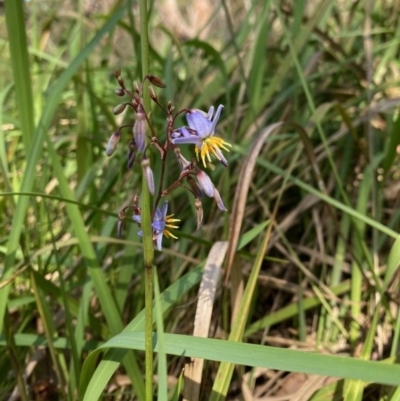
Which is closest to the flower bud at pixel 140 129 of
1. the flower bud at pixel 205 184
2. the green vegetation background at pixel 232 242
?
the flower bud at pixel 205 184

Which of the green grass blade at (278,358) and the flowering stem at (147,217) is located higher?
the flowering stem at (147,217)

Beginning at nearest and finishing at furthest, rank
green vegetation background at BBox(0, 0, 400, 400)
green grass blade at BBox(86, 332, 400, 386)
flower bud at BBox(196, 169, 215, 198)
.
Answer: green grass blade at BBox(86, 332, 400, 386) → flower bud at BBox(196, 169, 215, 198) → green vegetation background at BBox(0, 0, 400, 400)

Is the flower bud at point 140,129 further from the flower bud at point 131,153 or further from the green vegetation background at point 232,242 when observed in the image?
the green vegetation background at point 232,242

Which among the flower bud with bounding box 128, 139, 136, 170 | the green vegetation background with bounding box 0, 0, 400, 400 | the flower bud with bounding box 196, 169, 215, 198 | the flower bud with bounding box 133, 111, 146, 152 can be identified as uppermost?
the flower bud with bounding box 133, 111, 146, 152

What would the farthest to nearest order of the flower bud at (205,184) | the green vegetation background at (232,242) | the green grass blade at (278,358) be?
the green vegetation background at (232,242) < the flower bud at (205,184) < the green grass blade at (278,358)

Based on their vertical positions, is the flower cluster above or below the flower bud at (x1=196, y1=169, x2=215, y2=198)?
above

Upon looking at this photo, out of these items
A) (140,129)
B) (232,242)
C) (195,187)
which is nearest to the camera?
(140,129)

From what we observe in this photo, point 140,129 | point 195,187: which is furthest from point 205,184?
point 140,129

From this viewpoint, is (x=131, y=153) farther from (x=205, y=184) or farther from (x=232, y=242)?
(x=232, y=242)

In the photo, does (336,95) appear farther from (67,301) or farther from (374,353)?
(67,301)

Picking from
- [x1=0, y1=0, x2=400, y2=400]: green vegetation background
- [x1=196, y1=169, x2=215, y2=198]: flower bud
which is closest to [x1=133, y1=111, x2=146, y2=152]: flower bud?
[x1=196, y1=169, x2=215, y2=198]: flower bud

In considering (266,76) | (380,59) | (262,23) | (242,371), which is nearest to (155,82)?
(242,371)

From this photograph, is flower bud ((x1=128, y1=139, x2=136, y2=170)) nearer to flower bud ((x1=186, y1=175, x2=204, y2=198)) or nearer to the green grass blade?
flower bud ((x1=186, y1=175, x2=204, y2=198))
